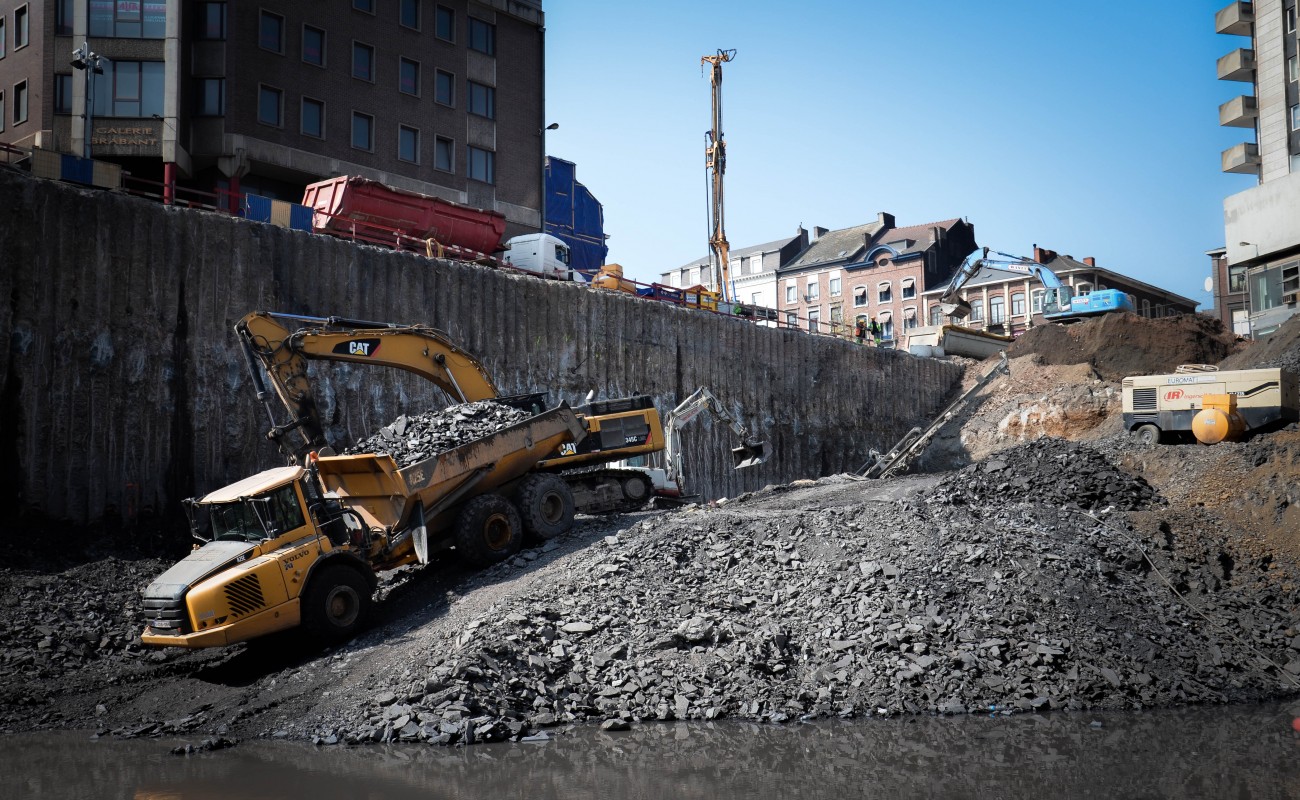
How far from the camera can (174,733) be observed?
10.5 m

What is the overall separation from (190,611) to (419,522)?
10.1 ft

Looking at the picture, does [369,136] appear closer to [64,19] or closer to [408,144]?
[408,144]

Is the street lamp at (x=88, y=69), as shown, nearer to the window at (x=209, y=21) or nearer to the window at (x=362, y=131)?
the window at (x=209, y=21)

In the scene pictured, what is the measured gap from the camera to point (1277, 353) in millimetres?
26062

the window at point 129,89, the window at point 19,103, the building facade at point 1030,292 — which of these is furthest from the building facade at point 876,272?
the window at point 19,103

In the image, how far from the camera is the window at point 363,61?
3316 cm

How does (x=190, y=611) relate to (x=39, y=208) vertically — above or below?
below

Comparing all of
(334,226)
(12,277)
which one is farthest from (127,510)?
(334,226)

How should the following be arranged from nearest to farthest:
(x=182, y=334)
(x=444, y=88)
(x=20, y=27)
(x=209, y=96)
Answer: (x=182, y=334), (x=209, y=96), (x=20, y=27), (x=444, y=88)

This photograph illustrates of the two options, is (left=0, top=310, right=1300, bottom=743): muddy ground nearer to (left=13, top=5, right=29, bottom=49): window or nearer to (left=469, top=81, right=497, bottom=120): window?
(left=13, top=5, right=29, bottom=49): window

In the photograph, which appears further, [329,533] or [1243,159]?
[1243,159]

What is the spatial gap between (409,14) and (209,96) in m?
7.65

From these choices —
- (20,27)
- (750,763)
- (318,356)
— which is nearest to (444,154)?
(20,27)

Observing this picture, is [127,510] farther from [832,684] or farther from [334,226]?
[832,684]
